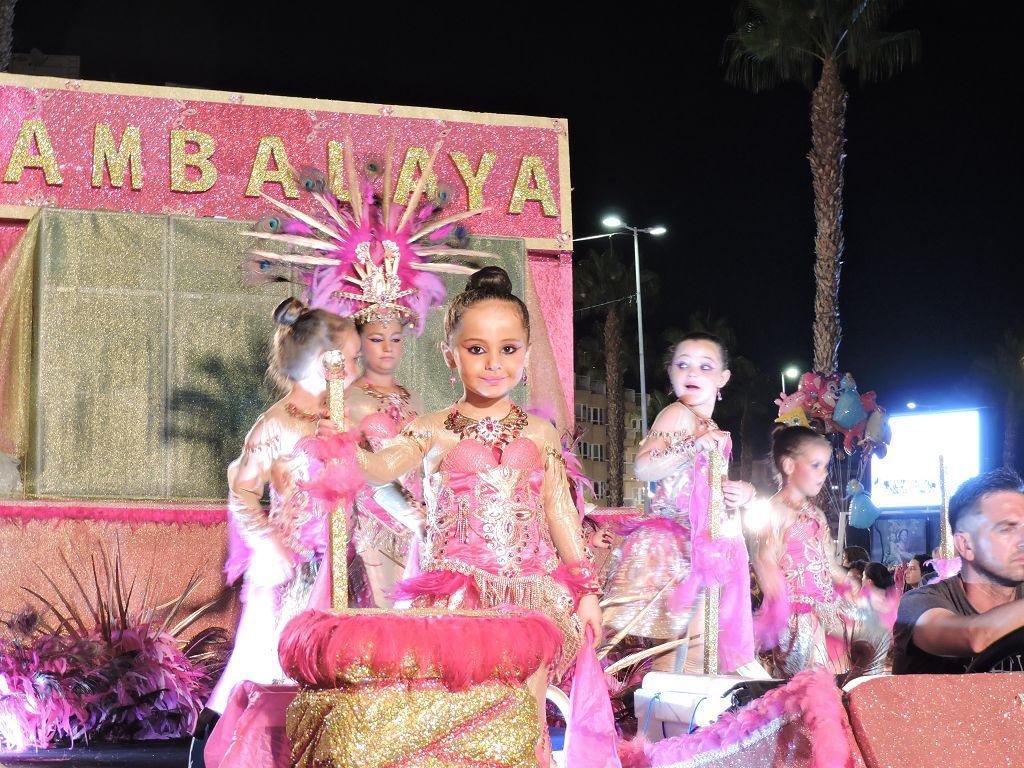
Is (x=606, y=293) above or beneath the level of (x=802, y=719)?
above

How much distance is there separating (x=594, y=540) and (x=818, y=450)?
1.52 metres

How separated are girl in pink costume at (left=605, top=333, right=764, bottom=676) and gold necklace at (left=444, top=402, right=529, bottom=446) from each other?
1622 mm

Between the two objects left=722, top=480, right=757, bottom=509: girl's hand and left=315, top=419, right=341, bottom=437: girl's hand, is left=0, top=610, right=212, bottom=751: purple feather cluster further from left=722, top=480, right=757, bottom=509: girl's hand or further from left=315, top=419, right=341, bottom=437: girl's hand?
left=315, top=419, right=341, bottom=437: girl's hand

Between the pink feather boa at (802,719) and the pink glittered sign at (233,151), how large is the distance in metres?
7.20

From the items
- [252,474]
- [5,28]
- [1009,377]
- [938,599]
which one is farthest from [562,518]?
[1009,377]

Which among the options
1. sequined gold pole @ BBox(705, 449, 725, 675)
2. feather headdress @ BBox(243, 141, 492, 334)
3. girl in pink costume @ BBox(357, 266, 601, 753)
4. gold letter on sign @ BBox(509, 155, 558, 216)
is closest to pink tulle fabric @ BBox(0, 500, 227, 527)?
feather headdress @ BBox(243, 141, 492, 334)

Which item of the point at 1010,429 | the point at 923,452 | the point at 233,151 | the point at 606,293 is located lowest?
the point at 923,452

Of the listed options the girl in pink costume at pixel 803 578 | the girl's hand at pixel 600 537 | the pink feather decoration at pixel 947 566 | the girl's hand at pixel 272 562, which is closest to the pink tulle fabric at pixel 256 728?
the girl's hand at pixel 272 562

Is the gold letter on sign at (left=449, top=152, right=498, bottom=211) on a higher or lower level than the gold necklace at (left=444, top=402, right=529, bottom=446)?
higher

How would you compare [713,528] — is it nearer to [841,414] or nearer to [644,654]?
[644,654]

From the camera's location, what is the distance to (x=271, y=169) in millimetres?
10438

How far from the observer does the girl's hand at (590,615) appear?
13.1 ft

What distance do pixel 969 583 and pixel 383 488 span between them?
99.6 inches

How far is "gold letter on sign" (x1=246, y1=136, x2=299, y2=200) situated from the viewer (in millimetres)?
10391
